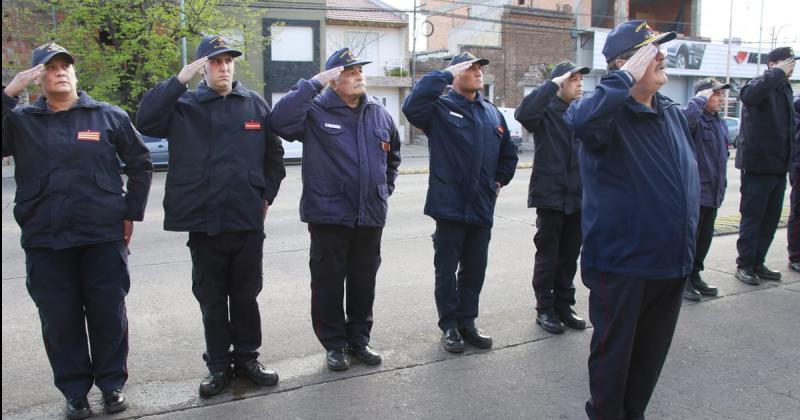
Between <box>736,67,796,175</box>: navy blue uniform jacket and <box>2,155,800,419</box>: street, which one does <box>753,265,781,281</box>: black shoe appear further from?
<box>736,67,796,175</box>: navy blue uniform jacket

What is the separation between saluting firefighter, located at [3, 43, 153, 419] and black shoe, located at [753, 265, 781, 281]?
18.9 ft

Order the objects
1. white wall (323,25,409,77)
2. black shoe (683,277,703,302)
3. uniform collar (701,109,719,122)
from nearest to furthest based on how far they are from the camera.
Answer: black shoe (683,277,703,302)
uniform collar (701,109,719,122)
white wall (323,25,409,77)

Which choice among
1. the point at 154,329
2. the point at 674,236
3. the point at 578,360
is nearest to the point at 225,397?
the point at 154,329

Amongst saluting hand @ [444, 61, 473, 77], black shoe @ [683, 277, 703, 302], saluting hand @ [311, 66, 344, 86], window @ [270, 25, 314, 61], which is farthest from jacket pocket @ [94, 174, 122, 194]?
window @ [270, 25, 314, 61]

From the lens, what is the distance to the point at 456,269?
4746mm

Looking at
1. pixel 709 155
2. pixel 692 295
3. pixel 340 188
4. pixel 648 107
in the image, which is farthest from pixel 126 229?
pixel 709 155

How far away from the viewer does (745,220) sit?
6.41 m

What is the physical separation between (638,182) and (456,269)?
1.84 meters

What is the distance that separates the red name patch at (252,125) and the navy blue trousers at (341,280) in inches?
28.6

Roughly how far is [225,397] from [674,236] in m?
2.61

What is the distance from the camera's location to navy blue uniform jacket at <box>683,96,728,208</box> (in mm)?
5840

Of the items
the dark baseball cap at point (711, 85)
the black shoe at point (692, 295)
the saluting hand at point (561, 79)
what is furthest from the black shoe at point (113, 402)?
the dark baseball cap at point (711, 85)

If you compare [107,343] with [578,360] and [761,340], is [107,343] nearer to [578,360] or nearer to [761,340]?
[578,360]

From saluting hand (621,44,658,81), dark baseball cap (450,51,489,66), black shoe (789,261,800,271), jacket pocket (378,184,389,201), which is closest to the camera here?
saluting hand (621,44,658,81)
